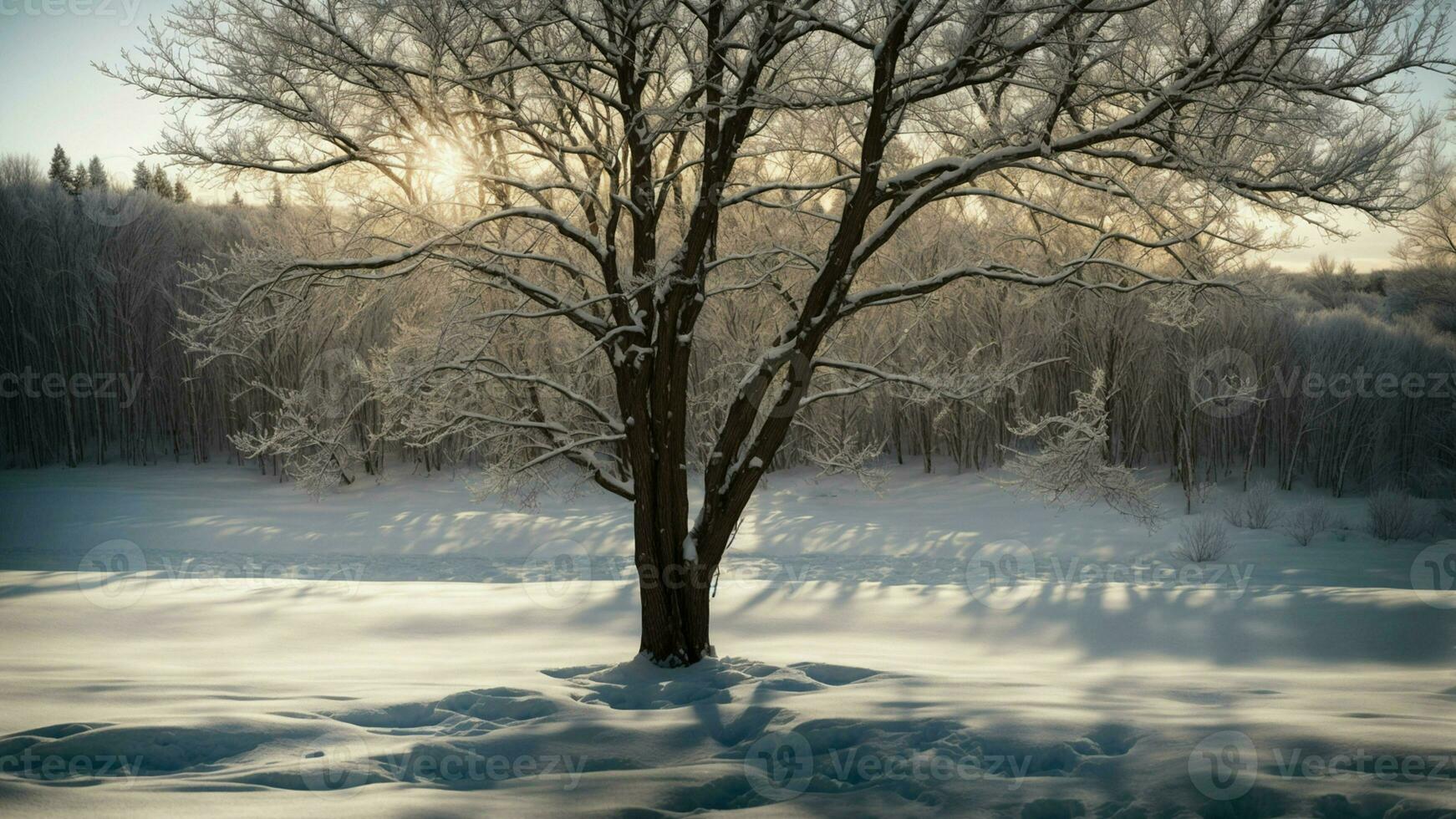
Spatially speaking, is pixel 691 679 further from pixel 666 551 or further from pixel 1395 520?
pixel 1395 520

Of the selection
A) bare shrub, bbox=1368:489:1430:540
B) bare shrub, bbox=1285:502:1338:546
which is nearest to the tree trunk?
bare shrub, bbox=1285:502:1338:546

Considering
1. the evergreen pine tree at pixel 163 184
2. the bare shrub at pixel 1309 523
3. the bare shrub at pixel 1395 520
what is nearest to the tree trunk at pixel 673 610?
the bare shrub at pixel 1309 523

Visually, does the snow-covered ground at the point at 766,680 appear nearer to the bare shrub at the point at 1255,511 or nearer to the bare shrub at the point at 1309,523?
the bare shrub at the point at 1309,523

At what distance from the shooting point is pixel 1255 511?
56.9ft

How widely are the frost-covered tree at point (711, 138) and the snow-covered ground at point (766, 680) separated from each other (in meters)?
1.88

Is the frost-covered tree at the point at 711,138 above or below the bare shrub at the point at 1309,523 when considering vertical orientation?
above

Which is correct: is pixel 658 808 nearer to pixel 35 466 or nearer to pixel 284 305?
pixel 284 305

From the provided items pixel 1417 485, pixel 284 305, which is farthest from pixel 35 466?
pixel 1417 485

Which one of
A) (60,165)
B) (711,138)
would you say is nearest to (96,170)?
(60,165)

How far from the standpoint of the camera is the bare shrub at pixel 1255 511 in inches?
680

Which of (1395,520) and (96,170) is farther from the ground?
(96,170)

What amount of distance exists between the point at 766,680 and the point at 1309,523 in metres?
13.8

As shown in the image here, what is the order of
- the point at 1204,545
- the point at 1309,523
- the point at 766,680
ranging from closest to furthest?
1. the point at 766,680
2. the point at 1204,545
3. the point at 1309,523

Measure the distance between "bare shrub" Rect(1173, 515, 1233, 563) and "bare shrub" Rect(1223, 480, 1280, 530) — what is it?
1.40m
